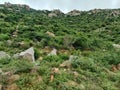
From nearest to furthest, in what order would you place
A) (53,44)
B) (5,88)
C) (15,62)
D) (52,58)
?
(5,88) < (15,62) < (52,58) < (53,44)

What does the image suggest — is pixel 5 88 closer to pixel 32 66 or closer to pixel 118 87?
pixel 32 66

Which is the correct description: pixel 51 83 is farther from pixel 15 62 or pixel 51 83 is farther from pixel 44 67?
pixel 15 62

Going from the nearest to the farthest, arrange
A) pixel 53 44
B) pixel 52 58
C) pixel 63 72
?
pixel 63 72
pixel 52 58
pixel 53 44

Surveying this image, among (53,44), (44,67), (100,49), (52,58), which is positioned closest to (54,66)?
(44,67)

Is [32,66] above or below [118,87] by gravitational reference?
above

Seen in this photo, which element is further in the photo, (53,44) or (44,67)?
(53,44)

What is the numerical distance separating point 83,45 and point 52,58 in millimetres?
6464

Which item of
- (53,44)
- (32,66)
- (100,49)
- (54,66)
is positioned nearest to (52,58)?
(54,66)

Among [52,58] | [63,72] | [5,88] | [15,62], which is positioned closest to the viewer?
[5,88]

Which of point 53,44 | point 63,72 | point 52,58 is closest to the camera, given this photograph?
point 63,72

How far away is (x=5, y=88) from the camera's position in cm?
1162

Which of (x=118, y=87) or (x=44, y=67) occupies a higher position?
(x=44, y=67)

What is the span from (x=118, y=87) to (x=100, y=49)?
9620 mm

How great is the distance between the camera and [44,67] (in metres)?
13.1
